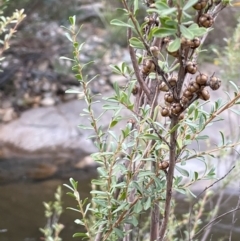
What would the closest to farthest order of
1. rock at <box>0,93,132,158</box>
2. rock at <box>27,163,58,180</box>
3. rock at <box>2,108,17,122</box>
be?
rock at <box>27,163,58,180</box>
rock at <box>0,93,132,158</box>
rock at <box>2,108,17,122</box>

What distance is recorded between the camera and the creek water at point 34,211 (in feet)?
9.30

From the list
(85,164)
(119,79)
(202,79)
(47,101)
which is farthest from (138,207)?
(119,79)

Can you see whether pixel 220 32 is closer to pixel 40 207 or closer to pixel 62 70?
pixel 62 70

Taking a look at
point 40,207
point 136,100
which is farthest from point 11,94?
point 136,100

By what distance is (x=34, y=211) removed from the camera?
3166 millimetres

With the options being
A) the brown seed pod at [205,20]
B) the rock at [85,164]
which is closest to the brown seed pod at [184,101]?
the brown seed pod at [205,20]

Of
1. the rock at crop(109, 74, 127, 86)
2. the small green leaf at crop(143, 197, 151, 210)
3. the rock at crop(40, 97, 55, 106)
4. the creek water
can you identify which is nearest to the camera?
the small green leaf at crop(143, 197, 151, 210)

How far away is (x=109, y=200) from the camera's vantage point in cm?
80

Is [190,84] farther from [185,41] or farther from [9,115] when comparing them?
[9,115]

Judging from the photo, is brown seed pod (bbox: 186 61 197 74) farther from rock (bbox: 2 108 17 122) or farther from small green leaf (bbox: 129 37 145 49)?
rock (bbox: 2 108 17 122)

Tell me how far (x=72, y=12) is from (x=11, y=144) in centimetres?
140

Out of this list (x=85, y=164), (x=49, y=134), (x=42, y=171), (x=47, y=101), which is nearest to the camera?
(x=42, y=171)

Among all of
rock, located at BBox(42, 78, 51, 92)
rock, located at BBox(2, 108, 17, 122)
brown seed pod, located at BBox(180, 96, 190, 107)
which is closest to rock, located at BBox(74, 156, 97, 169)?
rock, located at BBox(2, 108, 17, 122)

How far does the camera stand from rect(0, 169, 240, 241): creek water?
284cm
